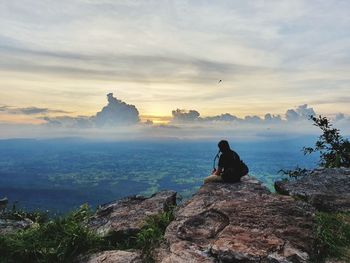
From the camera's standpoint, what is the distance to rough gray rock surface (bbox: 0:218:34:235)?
1427cm

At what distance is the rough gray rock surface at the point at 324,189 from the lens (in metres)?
15.1

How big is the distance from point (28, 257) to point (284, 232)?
26.1ft

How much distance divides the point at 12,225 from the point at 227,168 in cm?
985

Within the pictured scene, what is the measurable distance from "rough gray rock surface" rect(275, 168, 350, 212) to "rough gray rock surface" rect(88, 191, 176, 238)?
5636mm

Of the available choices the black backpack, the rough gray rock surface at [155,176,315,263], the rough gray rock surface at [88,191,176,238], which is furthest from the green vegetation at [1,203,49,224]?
the black backpack

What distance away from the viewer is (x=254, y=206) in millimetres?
12867

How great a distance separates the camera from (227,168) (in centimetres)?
1778

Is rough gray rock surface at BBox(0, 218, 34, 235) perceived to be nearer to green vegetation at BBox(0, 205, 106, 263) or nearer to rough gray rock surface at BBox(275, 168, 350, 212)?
green vegetation at BBox(0, 205, 106, 263)

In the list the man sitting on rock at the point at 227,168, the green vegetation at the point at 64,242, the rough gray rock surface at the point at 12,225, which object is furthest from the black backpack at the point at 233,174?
the rough gray rock surface at the point at 12,225

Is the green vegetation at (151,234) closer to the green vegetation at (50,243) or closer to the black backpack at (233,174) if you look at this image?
the green vegetation at (50,243)

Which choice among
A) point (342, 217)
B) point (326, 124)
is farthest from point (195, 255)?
point (326, 124)

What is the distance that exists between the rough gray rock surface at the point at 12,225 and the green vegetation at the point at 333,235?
11055 millimetres

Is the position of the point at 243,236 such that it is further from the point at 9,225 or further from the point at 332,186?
the point at 9,225

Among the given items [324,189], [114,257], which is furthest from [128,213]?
[324,189]
